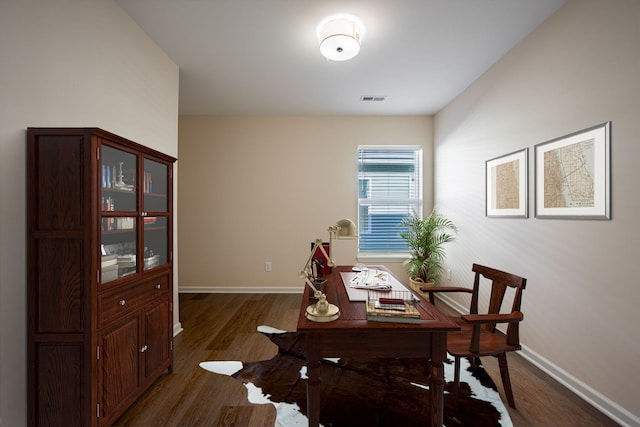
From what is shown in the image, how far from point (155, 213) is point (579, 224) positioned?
3.14 metres

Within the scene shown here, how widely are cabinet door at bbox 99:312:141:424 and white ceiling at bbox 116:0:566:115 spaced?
235 centimetres

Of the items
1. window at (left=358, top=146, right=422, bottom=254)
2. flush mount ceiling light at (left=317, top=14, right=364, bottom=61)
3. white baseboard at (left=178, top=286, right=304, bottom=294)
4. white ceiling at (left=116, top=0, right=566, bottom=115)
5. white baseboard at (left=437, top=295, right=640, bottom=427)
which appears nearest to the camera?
white baseboard at (left=437, top=295, right=640, bottom=427)

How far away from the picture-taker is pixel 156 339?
2.10 meters

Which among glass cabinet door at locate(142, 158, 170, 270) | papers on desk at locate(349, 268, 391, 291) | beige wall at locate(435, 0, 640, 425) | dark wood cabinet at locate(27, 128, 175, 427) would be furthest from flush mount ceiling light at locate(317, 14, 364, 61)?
papers on desk at locate(349, 268, 391, 291)

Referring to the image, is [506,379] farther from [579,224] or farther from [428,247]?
[428,247]

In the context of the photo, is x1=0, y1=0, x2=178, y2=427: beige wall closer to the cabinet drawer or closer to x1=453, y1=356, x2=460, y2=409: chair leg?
the cabinet drawer

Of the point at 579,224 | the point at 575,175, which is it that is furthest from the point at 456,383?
the point at 575,175

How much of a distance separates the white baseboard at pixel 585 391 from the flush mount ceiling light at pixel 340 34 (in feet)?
9.98

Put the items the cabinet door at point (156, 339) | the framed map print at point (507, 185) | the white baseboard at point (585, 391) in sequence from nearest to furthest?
the white baseboard at point (585, 391)
the cabinet door at point (156, 339)
the framed map print at point (507, 185)

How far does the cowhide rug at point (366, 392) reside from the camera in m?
1.74

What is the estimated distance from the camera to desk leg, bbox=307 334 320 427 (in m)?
1.39

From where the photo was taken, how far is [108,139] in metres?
1.62

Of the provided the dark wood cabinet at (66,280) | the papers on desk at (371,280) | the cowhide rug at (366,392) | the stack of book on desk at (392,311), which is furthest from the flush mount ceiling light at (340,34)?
the cowhide rug at (366,392)

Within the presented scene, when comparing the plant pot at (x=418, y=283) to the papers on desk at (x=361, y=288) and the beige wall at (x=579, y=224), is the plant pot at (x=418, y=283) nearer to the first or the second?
the beige wall at (x=579, y=224)
